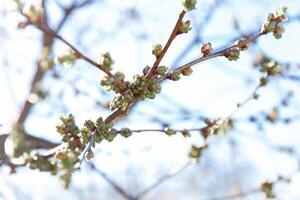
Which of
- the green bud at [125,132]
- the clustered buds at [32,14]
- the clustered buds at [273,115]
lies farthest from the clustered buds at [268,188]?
the clustered buds at [32,14]

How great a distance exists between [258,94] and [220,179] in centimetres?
3106

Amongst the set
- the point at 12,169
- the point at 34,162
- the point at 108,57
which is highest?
the point at 108,57

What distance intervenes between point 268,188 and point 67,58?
1.38m

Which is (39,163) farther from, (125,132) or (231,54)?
(231,54)

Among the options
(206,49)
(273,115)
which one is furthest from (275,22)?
(273,115)

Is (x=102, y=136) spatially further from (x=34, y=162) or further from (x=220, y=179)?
(x=220, y=179)

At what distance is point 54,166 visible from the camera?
4.13 feet

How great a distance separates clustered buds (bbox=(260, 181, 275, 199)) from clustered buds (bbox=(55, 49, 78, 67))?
1.35m

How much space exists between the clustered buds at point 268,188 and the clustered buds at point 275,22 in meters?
0.93

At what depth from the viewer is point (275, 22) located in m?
1.58

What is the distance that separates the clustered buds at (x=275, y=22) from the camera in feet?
5.12

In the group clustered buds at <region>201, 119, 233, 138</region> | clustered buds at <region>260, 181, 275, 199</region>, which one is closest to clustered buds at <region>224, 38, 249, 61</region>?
clustered buds at <region>201, 119, 233, 138</region>

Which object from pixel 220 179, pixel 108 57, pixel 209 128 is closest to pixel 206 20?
pixel 209 128

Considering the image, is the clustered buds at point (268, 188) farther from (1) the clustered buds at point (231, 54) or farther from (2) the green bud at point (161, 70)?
(2) the green bud at point (161, 70)
